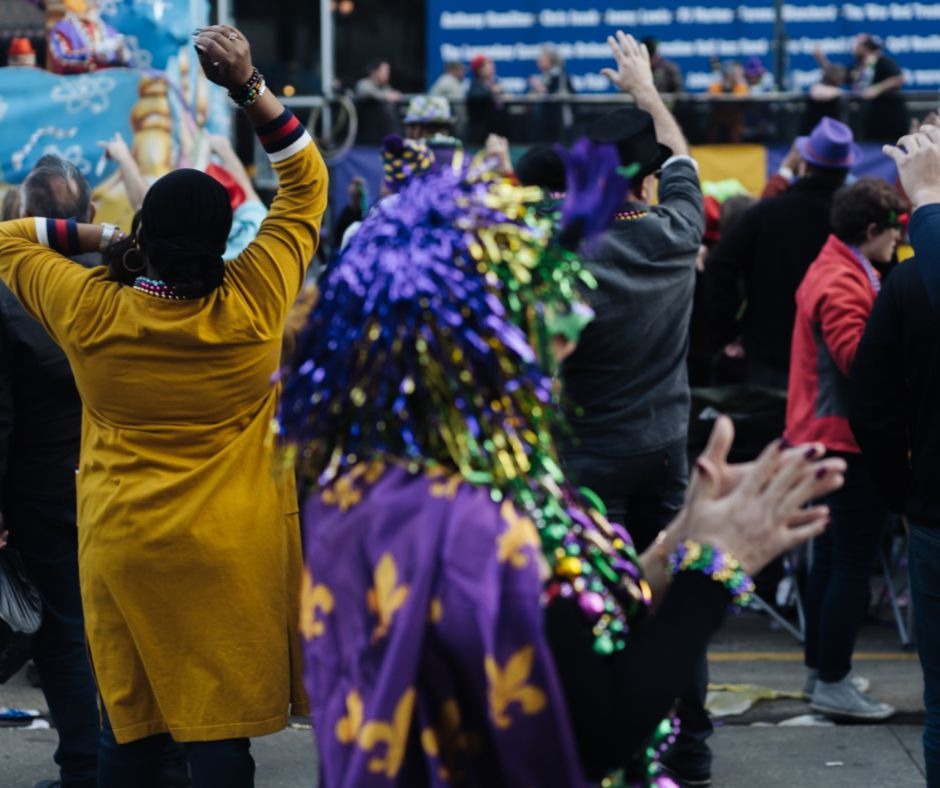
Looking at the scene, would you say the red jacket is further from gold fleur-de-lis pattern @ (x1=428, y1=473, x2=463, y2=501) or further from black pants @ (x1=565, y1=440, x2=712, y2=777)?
gold fleur-de-lis pattern @ (x1=428, y1=473, x2=463, y2=501)

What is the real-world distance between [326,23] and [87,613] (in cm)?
1330

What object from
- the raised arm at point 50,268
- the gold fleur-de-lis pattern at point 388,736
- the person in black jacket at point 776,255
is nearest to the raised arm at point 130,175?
the raised arm at point 50,268

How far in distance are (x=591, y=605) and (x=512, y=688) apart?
8.4 inches

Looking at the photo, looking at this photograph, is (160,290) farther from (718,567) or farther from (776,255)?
(776,255)

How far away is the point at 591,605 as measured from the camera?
6.54ft

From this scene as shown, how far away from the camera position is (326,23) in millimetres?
16062

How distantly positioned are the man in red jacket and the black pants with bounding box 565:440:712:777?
90 cm

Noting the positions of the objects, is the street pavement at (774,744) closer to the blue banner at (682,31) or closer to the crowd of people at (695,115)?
the crowd of people at (695,115)

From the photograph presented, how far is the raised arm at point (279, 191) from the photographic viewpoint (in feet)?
11.0

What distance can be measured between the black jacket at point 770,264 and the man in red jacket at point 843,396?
1.37 m

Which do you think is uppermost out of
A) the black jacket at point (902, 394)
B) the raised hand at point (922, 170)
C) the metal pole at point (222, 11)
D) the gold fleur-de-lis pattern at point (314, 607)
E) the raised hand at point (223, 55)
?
the metal pole at point (222, 11)

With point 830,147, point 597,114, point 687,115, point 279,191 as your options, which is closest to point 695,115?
point 687,115

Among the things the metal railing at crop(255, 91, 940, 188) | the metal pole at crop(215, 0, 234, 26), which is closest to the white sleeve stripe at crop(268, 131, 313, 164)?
the metal railing at crop(255, 91, 940, 188)

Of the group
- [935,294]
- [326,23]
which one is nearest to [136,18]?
[935,294]
